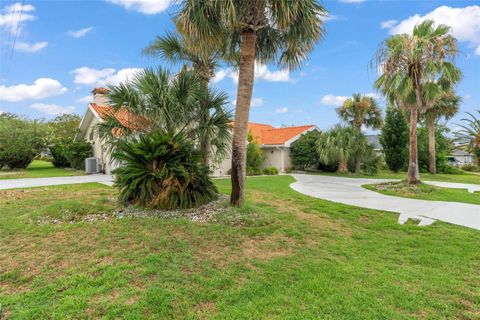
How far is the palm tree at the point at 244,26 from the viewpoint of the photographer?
6.16 m

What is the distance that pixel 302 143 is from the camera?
70.5ft

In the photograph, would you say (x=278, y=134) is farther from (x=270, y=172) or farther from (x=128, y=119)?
(x=128, y=119)

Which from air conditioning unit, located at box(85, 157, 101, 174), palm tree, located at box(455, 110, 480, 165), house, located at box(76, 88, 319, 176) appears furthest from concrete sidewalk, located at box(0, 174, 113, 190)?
palm tree, located at box(455, 110, 480, 165)

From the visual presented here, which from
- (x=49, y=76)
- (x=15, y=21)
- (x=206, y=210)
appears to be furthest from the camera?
(x=49, y=76)

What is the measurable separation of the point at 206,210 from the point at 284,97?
13.5m

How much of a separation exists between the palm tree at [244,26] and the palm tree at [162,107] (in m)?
1.30

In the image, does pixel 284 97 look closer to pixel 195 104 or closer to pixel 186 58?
pixel 186 58

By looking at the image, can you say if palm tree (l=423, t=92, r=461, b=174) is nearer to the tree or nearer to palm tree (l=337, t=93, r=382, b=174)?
the tree

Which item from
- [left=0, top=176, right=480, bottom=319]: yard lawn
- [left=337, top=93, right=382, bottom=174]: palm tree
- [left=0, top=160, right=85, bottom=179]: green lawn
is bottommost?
[left=0, top=176, right=480, bottom=319]: yard lawn

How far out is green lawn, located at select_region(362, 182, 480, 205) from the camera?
381 inches

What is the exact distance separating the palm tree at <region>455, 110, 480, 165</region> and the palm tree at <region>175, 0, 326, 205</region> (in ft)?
102

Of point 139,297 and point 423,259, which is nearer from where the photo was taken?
point 139,297

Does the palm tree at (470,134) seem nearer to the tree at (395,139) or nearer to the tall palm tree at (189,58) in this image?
the tree at (395,139)

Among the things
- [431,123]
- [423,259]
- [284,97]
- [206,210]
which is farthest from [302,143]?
[423,259]
